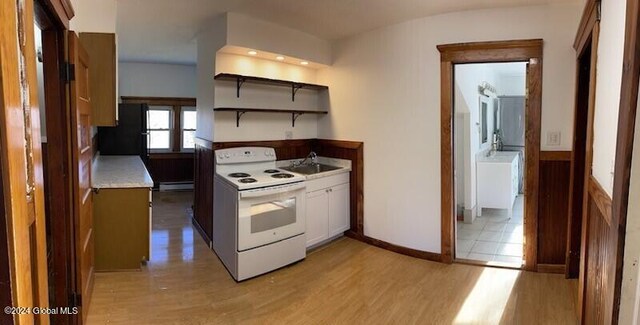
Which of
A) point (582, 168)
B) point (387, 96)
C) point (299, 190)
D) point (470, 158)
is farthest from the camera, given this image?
point (470, 158)

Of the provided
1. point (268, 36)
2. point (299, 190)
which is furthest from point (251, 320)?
point (268, 36)

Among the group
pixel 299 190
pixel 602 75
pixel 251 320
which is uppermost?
pixel 602 75

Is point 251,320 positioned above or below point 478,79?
below

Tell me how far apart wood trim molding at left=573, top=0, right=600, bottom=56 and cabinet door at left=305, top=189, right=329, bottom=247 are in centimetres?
257

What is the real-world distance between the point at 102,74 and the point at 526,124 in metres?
3.64

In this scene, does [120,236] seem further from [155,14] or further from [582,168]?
[582,168]

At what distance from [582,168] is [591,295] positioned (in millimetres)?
1446

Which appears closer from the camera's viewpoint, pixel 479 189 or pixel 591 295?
pixel 591 295

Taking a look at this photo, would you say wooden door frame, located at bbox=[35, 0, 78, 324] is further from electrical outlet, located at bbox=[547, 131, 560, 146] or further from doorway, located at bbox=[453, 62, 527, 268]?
electrical outlet, located at bbox=[547, 131, 560, 146]

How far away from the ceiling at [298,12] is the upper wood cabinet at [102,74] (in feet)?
2.46

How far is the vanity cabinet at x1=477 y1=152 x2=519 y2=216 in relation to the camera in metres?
5.28

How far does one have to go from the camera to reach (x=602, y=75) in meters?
1.90

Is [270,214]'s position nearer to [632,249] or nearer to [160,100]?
[632,249]

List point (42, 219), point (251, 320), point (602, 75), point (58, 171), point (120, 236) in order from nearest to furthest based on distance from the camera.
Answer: point (42, 219) → point (602, 75) → point (58, 171) → point (251, 320) → point (120, 236)
